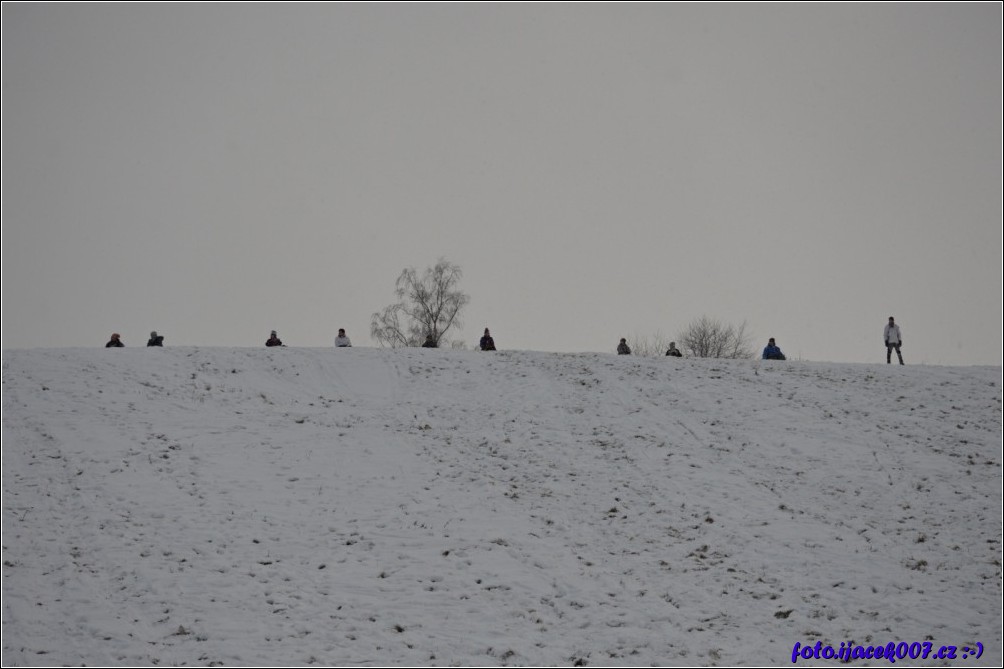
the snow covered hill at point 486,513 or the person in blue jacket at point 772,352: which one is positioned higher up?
the person in blue jacket at point 772,352

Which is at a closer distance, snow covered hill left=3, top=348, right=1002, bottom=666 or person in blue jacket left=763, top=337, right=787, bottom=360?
snow covered hill left=3, top=348, right=1002, bottom=666

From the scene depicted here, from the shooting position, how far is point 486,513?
1588 centimetres

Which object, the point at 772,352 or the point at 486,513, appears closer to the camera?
the point at 486,513

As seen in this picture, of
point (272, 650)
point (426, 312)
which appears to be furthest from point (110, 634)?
point (426, 312)

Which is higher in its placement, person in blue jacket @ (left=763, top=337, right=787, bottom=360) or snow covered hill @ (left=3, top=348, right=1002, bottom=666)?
person in blue jacket @ (left=763, top=337, right=787, bottom=360)

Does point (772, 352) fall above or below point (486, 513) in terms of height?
above

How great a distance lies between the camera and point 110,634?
37.0ft

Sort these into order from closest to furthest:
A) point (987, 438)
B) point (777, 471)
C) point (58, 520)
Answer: point (58, 520), point (777, 471), point (987, 438)

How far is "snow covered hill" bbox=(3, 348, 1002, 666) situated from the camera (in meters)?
11.7

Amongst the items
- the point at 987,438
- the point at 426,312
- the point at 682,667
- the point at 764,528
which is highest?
the point at 426,312

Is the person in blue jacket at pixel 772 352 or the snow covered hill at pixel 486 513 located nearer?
the snow covered hill at pixel 486 513

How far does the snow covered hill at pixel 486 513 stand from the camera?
38.4 ft

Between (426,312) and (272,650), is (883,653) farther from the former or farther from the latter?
(426,312)

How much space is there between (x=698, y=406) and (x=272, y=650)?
1517cm
